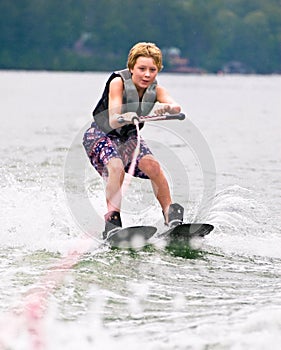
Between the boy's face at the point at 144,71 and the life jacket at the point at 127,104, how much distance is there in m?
0.06

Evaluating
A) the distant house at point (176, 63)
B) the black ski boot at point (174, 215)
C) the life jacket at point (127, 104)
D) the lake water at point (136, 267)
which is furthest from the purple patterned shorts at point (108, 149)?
the distant house at point (176, 63)

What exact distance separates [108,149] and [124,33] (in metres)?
108

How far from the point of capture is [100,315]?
5969 mm

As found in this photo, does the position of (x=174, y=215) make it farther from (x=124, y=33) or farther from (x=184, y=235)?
(x=124, y=33)

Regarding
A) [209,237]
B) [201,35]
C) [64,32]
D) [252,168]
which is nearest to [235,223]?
[209,237]

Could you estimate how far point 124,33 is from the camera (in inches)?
4535

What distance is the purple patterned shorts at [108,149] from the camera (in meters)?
8.16

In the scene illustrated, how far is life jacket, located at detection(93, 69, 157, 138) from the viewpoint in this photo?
8094 mm

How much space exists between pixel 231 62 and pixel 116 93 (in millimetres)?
123799

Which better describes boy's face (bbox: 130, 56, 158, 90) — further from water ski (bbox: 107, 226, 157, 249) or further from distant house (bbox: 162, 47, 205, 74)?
distant house (bbox: 162, 47, 205, 74)

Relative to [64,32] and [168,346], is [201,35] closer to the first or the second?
[64,32]

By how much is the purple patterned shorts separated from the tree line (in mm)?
95598

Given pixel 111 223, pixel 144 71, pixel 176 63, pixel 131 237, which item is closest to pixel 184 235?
pixel 131 237

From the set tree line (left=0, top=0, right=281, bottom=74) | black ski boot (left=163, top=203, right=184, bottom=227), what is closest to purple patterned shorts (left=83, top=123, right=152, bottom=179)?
black ski boot (left=163, top=203, right=184, bottom=227)
